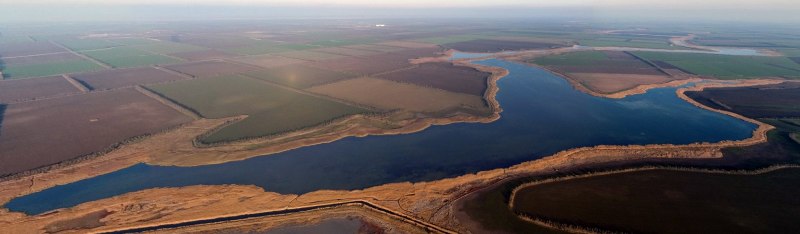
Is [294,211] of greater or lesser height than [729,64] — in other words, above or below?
below

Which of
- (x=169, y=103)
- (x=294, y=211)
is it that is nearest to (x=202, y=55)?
(x=169, y=103)

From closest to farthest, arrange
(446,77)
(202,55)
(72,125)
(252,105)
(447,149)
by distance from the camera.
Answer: (447,149) → (72,125) → (252,105) → (446,77) → (202,55)

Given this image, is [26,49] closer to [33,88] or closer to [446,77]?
[33,88]

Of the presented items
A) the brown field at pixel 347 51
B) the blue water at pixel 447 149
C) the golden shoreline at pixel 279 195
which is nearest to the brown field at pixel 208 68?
the brown field at pixel 347 51

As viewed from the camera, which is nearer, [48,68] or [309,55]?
[48,68]

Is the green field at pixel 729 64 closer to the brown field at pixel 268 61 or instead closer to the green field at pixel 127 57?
the brown field at pixel 268 61

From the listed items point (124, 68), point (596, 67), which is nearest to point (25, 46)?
point (124, 68)

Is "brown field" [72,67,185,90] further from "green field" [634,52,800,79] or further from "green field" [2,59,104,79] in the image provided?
"green field" [634,52,800,79]
